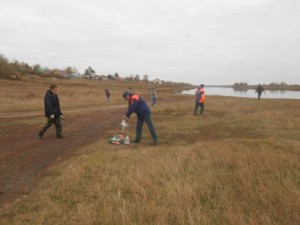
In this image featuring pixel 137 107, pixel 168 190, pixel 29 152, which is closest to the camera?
pixel 168 190

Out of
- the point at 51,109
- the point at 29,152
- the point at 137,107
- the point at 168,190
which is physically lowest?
the point at 29,152

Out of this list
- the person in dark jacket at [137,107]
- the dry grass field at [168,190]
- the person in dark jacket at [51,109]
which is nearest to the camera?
the dry grass field at [168,190]

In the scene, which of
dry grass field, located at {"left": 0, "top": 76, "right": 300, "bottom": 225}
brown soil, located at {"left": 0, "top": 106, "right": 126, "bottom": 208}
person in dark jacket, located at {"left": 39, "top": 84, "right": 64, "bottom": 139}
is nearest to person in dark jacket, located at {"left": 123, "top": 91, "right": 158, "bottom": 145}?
dry grass field, located at {"left": 0, "top": 76, "right": 300, "bottom": 225}

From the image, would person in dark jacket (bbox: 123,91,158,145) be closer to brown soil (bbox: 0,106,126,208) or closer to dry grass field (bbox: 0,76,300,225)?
dry grass field (bbox: 0,76,300,225)

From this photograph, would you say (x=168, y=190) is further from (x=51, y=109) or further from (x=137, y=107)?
(x=51, y=109)

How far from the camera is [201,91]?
58.9 ft

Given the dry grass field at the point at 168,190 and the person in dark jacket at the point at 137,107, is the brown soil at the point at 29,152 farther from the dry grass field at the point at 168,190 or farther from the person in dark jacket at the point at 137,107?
the person in dark jacket at the point at 137,107

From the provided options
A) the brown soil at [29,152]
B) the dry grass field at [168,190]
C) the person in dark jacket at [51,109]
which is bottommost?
the brown soil at [29,152]

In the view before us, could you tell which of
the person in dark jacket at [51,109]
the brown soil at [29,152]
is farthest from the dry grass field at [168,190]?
the person in dark jacket at [51,109]

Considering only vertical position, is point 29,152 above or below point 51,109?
below

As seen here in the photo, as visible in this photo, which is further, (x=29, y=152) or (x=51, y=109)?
(x=51, y=109)

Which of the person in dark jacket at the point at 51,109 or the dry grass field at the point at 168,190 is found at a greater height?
the person in dark jacket at the point at 51,109

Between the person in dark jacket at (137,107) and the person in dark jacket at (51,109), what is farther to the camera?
the person in dark jacket at (51,109)

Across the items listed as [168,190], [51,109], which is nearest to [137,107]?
[51,109]
